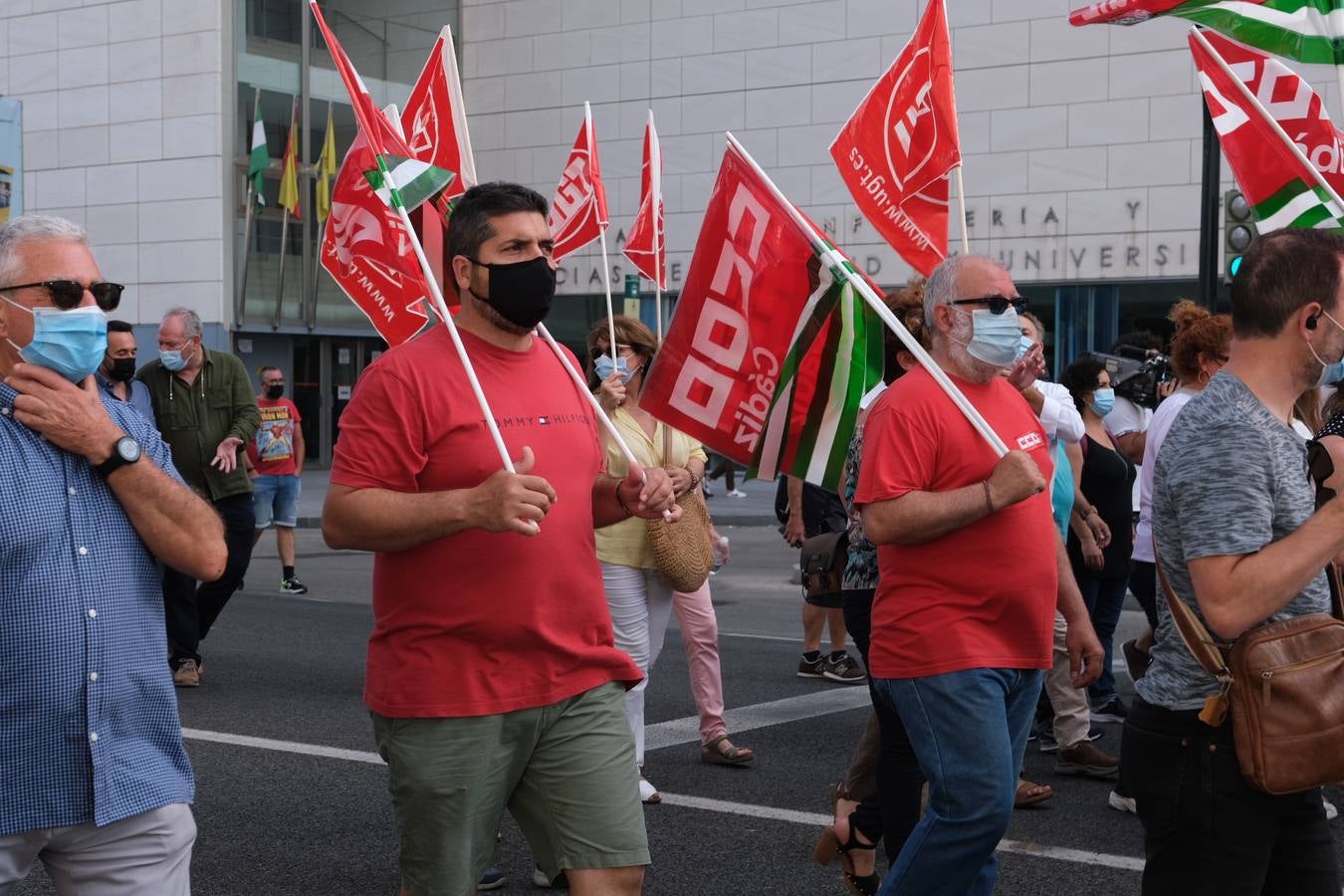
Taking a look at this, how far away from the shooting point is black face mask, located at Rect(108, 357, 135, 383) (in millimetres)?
8305

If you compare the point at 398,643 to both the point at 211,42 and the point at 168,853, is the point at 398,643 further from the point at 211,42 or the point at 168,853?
the point at 211,42

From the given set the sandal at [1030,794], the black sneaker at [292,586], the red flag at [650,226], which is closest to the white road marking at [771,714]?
the sandal at [1030,794]

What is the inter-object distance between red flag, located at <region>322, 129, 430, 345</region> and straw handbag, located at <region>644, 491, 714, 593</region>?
4.05ft

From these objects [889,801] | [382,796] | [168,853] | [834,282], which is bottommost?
[382,796]

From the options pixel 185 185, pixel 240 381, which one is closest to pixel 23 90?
pixel 185 185

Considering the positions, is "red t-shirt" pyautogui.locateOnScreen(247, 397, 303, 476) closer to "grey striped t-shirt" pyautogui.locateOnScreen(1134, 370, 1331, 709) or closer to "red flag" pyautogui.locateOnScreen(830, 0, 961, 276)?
"red flag" pyautogui.locateOnScreen(830, 0, 961, 276)

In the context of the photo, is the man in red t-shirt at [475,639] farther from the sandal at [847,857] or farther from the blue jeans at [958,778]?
the sandal at [847,857]

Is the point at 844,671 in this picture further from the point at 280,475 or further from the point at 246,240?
the point at 246,240

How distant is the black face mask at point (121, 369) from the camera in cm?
830

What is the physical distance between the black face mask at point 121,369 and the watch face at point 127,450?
5.55m

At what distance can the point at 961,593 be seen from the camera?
4078mm

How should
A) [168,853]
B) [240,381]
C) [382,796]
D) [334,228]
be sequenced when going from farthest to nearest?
[240,381] < [382,796] < [334,228] < [168,853]

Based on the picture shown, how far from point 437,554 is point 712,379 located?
1483mm

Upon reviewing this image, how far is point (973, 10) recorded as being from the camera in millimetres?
27172
